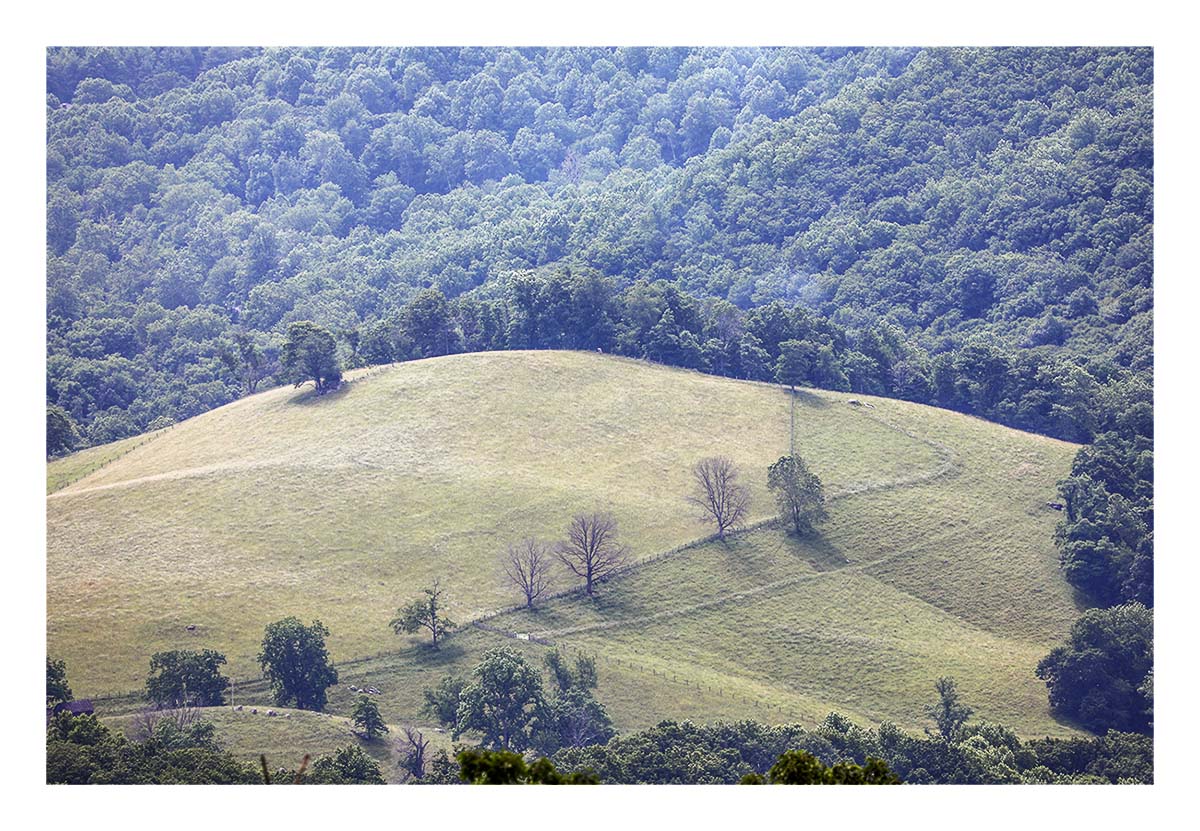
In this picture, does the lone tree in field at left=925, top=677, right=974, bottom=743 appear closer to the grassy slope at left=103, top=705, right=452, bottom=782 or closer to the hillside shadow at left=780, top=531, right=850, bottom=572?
the hillside shadow at left=780, top=531, right=850, bottom=572

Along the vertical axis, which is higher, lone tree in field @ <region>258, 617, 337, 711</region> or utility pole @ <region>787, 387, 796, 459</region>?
utility pole @ <region>787, 387, 796, 459</region>

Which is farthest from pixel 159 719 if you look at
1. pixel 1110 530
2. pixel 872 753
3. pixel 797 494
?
pixel 1110 530

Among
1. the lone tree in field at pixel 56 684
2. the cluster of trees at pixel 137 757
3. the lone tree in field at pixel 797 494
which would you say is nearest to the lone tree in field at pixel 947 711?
the lone tree in field at pixel 797 494

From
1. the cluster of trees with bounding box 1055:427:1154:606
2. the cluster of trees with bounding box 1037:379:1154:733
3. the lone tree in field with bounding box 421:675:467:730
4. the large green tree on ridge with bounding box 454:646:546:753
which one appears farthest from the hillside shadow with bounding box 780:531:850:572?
the lone tree in field with bounding box 421:675:467:730

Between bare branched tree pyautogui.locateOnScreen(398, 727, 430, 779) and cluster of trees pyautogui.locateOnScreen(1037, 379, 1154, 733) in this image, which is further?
cluster of trees pyautogui.locateOnScreen(1037, 379, 1154, 733)

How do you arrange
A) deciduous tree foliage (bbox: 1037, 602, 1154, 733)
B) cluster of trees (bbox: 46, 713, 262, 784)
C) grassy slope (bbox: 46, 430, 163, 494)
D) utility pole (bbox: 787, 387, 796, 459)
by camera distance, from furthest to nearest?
utility pole (bbox: 787, 387, 796, 459) → grassy slope (bbox: 46, 430, 163, 494) → deciduous tree foliage (bbox: 1037, 602, 1154, 733) → cluster of trees (bbox: 46, 713, 262, 784)

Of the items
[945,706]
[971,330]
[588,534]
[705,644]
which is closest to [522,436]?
[588,534]
